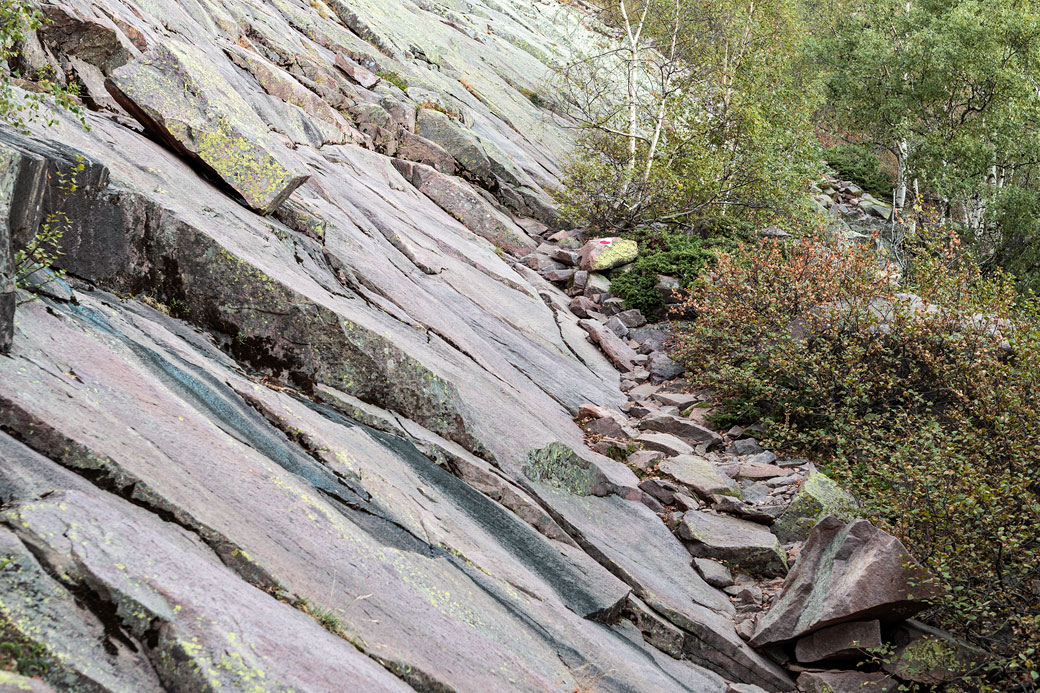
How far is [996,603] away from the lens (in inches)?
324

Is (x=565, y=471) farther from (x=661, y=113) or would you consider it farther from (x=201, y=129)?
(x=661, y=113)

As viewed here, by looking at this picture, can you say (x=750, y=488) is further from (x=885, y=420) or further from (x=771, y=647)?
(x=771, y=647)

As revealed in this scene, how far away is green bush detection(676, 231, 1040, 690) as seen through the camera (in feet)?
27.7

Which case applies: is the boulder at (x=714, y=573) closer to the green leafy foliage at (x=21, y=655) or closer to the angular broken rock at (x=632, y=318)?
the green leafy foliage at (x=21, y=655)

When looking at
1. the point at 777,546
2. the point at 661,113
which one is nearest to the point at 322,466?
the point at 777,546

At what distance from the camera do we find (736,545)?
10836 mm

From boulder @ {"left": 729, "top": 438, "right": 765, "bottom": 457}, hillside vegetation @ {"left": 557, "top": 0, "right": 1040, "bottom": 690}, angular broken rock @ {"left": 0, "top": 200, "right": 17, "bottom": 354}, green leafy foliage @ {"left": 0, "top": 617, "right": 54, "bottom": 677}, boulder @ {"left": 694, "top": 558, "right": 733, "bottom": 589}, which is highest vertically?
hillside vegetation @ {"left": 557, "top": 0, "right": 1040, "bottom": 690}

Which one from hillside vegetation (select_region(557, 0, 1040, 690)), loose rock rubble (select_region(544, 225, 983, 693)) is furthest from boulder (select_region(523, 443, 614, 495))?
hillside vegetation (select_region(557, 0, 1040, 690))

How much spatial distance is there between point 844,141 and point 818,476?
1535 inches

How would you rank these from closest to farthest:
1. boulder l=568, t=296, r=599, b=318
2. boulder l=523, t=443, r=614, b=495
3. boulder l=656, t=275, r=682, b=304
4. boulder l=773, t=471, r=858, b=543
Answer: boulder l=523, t=443, r=614, b=495 < boulder l=773, t=471, r=858, b=543 < boulder l=568, t=296, r=599, b=318 < boulder l=656, t=275, r=682, b=304

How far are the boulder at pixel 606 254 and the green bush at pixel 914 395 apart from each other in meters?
3.44

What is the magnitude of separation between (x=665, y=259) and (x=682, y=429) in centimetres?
835

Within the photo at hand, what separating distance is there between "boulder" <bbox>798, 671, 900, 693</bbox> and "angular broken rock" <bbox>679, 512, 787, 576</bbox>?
2.03m

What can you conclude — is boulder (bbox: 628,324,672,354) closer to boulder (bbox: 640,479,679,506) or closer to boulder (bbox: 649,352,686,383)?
boulder (bbox: 649,352,686,383)
